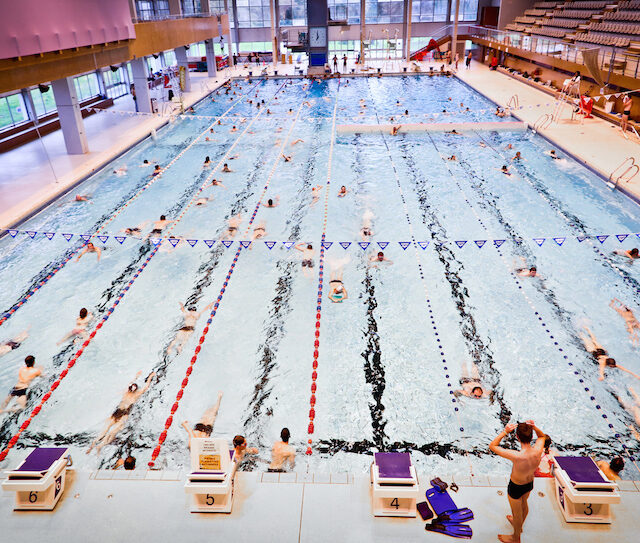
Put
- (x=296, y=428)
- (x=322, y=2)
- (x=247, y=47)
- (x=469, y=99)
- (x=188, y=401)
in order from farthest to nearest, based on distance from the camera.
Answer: (x=247, y=47)
(x=322, y=2)
(x=469, y=99)
(x=188, y=401)
(x=296, y=428)

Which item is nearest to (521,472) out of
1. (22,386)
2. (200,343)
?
(200,343)

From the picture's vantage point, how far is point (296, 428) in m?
5.22

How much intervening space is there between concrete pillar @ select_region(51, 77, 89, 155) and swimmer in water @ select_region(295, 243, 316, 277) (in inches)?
319

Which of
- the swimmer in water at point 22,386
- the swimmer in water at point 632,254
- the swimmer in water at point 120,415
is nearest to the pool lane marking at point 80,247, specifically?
the swimmer in water at point 22,386

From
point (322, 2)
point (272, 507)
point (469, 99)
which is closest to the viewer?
point (272, 507)

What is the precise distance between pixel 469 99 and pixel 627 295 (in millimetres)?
15262

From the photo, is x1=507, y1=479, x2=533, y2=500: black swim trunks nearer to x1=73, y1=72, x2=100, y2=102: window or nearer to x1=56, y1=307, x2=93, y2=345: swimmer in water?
x1=56, y1=307, x2=93, y2=345: swimmer in water

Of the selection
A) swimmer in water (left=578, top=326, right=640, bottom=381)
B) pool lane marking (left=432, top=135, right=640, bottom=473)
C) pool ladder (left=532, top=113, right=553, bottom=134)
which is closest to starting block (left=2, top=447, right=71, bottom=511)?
pool lane marking (left=432, top=135, right=640, bottom=473)

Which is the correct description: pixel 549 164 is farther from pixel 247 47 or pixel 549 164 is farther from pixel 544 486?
pixel 247 47

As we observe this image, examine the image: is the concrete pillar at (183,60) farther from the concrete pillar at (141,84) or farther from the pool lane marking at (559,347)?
the pool lane marking at (559,347)

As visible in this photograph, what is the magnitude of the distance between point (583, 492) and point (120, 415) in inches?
178

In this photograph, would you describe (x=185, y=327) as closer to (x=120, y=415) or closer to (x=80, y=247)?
(x=120, y=415)

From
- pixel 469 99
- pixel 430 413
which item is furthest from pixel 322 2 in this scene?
pixel 430 413

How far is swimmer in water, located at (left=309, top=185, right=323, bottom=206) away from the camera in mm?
11027
